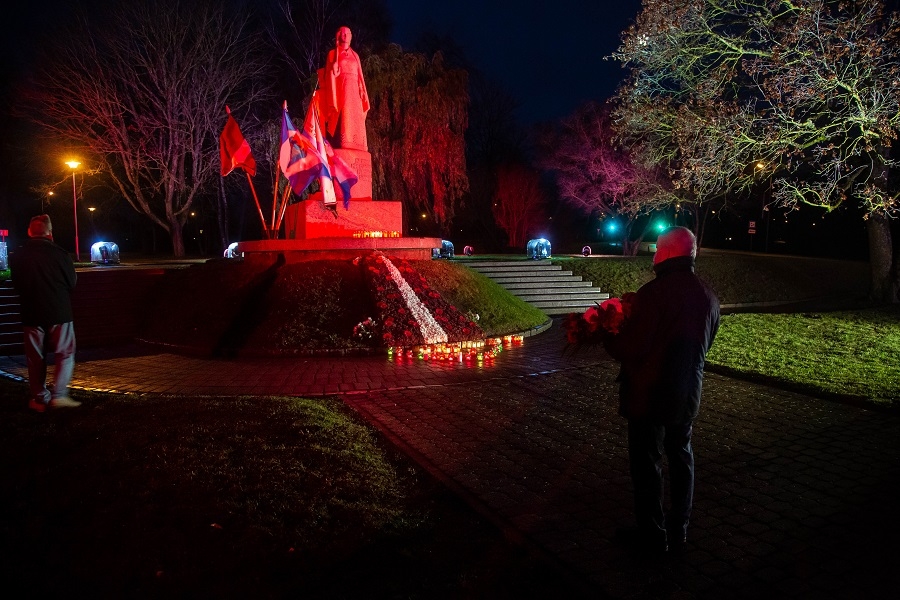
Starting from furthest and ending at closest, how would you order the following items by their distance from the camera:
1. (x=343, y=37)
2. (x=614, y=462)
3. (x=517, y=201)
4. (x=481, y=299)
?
(x=517, y=201) < (x=343, y=37) < (x=481, y=299) < (x=614, y=462)

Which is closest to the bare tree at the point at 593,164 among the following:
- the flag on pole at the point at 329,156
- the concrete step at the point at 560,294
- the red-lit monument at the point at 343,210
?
the concrete step at the point at 560,294

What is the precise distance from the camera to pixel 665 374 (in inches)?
140

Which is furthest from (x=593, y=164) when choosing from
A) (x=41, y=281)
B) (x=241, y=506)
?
(x=241, y=506)

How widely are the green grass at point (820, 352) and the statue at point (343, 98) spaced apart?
1014 cm

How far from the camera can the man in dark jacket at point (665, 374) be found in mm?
3549

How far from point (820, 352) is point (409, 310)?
7.31m

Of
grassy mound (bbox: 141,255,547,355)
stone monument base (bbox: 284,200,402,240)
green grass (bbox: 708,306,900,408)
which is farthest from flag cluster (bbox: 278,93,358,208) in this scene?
green grass (bbox: 708,306,900,408)

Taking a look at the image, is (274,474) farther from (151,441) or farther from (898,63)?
(898,63)

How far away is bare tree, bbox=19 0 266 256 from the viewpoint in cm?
2748

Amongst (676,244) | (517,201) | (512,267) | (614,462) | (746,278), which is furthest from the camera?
(517,201)

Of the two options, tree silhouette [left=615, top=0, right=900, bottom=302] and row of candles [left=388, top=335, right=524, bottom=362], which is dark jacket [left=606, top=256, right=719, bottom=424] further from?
tree silhouette [left=615, top=0, right=900, bottom=302]

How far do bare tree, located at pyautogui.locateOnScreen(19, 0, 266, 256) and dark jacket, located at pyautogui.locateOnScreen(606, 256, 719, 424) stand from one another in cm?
3015

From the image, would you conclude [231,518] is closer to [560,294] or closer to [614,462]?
[614,462]

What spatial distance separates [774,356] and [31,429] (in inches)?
408
